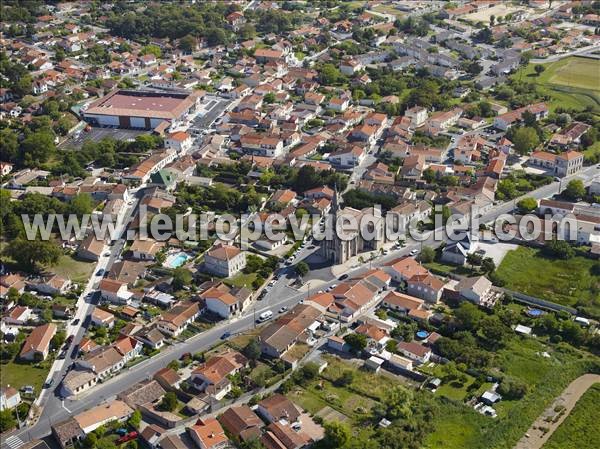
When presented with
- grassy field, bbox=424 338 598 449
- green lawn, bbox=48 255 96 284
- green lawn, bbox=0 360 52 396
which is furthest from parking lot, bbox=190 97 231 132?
grassy field, bbox=424 338 598 449

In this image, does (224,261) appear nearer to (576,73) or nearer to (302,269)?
(302,269)

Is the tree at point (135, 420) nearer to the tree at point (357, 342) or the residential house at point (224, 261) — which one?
the tree at point (357, 342)

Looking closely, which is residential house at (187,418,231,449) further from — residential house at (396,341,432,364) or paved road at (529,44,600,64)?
paved road at (529,44,600,64)

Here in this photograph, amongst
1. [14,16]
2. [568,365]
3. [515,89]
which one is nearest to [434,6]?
[515,89]

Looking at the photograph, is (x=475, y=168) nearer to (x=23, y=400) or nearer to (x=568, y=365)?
(x=568, y=365)

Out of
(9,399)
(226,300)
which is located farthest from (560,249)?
(9,399)

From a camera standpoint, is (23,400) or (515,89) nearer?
(23,400)

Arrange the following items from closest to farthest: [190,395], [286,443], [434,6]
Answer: [286,443] < [190,395] < [434,6]
